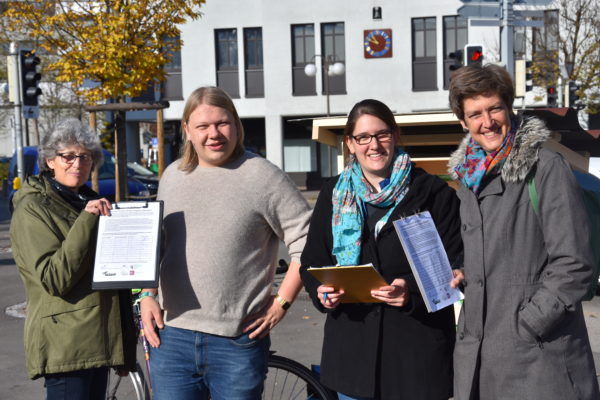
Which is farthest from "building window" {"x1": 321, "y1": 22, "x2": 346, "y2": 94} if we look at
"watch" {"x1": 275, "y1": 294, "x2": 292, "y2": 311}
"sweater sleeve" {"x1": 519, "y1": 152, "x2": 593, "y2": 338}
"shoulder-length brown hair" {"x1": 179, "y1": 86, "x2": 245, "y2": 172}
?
"sweater sleeve" {"x1": 519, "y1": 152, "x2": 593, "y2": 338}

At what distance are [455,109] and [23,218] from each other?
6.21 ft

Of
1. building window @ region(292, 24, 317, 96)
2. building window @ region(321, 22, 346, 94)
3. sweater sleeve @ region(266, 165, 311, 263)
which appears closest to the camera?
sweater sleeve @ region(266, 165, 311, 263)

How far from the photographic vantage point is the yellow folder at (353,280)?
9.11ft

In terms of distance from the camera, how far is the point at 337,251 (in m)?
3.08

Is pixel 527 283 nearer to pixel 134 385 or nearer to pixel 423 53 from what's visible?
pixel 134 385

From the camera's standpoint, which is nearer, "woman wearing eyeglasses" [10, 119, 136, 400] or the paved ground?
"woman wearing eyeglasses" [10, 119, 136, 400]

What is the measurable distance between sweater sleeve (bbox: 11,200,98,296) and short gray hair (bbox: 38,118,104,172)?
0.98 ft

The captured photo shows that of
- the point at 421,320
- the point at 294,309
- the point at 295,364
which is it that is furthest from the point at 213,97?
the point at 294,309

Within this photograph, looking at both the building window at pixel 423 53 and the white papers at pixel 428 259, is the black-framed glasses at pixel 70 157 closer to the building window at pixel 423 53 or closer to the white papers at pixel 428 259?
the white papers at pixel 428 259

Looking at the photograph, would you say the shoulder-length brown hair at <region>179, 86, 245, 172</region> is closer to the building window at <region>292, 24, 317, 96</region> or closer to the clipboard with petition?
the clipboard with petition

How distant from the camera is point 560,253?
8.70 ft

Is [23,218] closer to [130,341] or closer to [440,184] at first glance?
[130,341]

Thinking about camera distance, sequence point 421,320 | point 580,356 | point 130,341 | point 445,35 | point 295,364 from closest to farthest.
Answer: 1. point 580,356
2. point 421,320
3. point 130,341
4. point 295,364
5. point 445,35

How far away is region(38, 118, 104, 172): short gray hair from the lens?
351 cm
